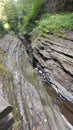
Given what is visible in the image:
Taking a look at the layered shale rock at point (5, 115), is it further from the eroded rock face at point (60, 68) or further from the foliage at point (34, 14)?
the foliage at point (34, 14)

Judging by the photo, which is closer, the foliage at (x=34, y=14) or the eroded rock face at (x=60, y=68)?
the eroded rock face at (x=60, y=68)

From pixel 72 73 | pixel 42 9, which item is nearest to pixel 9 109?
pixel 72 73

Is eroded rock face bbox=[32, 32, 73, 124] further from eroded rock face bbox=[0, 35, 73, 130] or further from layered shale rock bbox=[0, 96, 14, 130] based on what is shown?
layered shale rock bbox=[0, 96, 14, 130]

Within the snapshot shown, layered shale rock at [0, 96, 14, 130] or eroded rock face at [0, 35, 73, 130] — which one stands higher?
layered shale rock at [0, 96, 14, 130]

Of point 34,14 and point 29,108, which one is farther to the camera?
point 34,14

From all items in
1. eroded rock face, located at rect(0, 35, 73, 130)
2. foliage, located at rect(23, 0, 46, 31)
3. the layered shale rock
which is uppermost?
the layered shale rock

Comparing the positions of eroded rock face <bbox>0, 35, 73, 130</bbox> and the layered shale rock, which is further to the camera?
eroded rock face <bbox>0, 35, 73, 130</bbox>

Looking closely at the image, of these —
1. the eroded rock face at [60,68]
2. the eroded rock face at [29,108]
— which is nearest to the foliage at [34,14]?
the eroded rock face at [60,68]

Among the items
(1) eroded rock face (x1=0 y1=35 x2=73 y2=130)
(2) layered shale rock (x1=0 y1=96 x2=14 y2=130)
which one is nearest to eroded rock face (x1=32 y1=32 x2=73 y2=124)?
(1) eroded rock face (x1=0 y1=35 x2=73 y2=130)

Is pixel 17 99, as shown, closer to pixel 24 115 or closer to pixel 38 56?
pixel 24 115

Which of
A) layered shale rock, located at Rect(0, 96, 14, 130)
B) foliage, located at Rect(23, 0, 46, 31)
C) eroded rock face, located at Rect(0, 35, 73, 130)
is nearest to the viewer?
layered shale rock, located at Rect(0, 96, 14, 130)

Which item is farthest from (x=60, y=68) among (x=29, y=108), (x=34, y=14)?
(x=34, y=14)

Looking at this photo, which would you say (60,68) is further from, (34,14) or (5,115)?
(34,14)

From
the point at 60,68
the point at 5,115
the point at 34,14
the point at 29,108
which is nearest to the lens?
the point at 5,115
